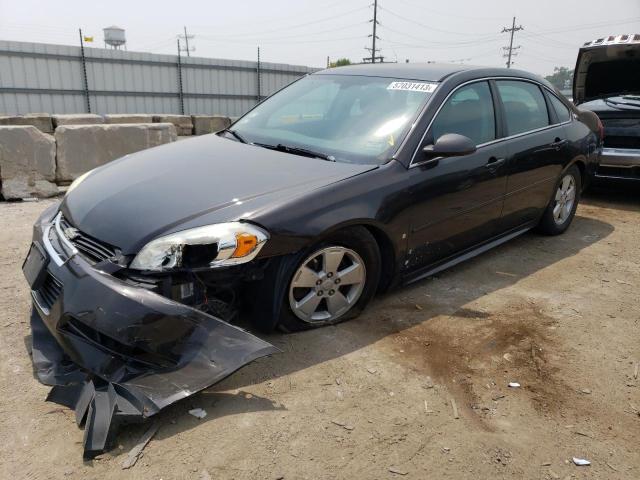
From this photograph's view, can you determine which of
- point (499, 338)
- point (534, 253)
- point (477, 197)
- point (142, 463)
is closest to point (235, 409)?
point (142, 463)

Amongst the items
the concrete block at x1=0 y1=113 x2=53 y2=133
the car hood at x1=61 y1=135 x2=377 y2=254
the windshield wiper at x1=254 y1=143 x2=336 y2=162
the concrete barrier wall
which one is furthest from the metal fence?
the windshield wiper at x1=254 y1=143 x2=336 y2=162

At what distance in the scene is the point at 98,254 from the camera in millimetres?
2619

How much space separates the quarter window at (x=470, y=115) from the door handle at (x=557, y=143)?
962 millimetres

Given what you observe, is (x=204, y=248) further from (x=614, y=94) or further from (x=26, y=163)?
(x=614, y=94)

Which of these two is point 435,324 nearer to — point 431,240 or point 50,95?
point 431,240

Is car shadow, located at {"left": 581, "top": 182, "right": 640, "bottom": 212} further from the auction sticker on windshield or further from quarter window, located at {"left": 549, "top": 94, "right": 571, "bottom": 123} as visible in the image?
the auction sticker on windshield

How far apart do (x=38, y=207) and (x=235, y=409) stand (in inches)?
180

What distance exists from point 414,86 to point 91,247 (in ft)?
7.97

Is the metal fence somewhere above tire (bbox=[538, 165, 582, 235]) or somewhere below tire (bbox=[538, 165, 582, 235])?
above

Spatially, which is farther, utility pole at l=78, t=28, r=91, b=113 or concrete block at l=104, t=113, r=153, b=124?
utility pole at l=78, t=28, r=91, b=113

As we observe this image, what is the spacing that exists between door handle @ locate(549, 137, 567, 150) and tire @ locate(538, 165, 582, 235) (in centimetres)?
32

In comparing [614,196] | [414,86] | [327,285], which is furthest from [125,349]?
[614,196]

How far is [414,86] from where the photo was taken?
373 centimetres

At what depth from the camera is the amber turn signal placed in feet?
8.45
